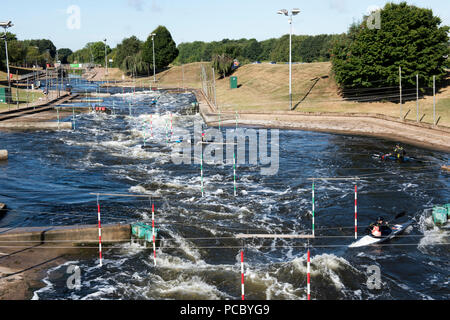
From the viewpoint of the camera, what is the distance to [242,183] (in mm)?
27891

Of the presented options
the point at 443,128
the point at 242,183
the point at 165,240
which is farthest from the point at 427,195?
the point at 443,128

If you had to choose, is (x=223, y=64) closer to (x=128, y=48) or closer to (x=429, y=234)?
(x=128, y=48)

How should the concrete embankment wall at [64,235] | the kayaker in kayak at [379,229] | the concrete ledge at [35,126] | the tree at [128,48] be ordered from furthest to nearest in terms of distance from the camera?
the tree at [128,48] → the concrete ledge at [35,126] → the kayaker in kayak at [379,229] → the concrete embankment wall at [64,235]

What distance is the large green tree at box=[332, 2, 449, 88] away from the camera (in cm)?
5212

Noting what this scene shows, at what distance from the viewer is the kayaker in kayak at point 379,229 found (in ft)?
61.1

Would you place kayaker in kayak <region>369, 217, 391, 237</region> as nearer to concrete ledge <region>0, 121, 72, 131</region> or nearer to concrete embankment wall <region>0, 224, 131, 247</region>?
concrete embankment wall <region>0, 224, 131, 247</region>

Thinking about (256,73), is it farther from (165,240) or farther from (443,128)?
(165,240)

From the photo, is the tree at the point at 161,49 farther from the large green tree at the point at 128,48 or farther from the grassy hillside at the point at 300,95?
the grassy hillside at the point at 300,95

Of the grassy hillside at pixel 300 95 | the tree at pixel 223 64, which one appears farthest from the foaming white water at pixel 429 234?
the tree at pixel 223 64

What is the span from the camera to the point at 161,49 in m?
141

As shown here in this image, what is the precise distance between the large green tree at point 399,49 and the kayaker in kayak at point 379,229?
3710 cm

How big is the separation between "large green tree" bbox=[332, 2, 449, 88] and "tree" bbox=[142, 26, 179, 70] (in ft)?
300

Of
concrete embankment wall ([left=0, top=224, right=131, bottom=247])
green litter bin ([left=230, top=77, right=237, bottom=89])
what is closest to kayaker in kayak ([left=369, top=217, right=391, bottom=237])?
concrete embankment wall ([left=0, top=224, right=131, bottom=247])

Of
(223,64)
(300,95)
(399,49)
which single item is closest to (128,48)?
(223,64)
